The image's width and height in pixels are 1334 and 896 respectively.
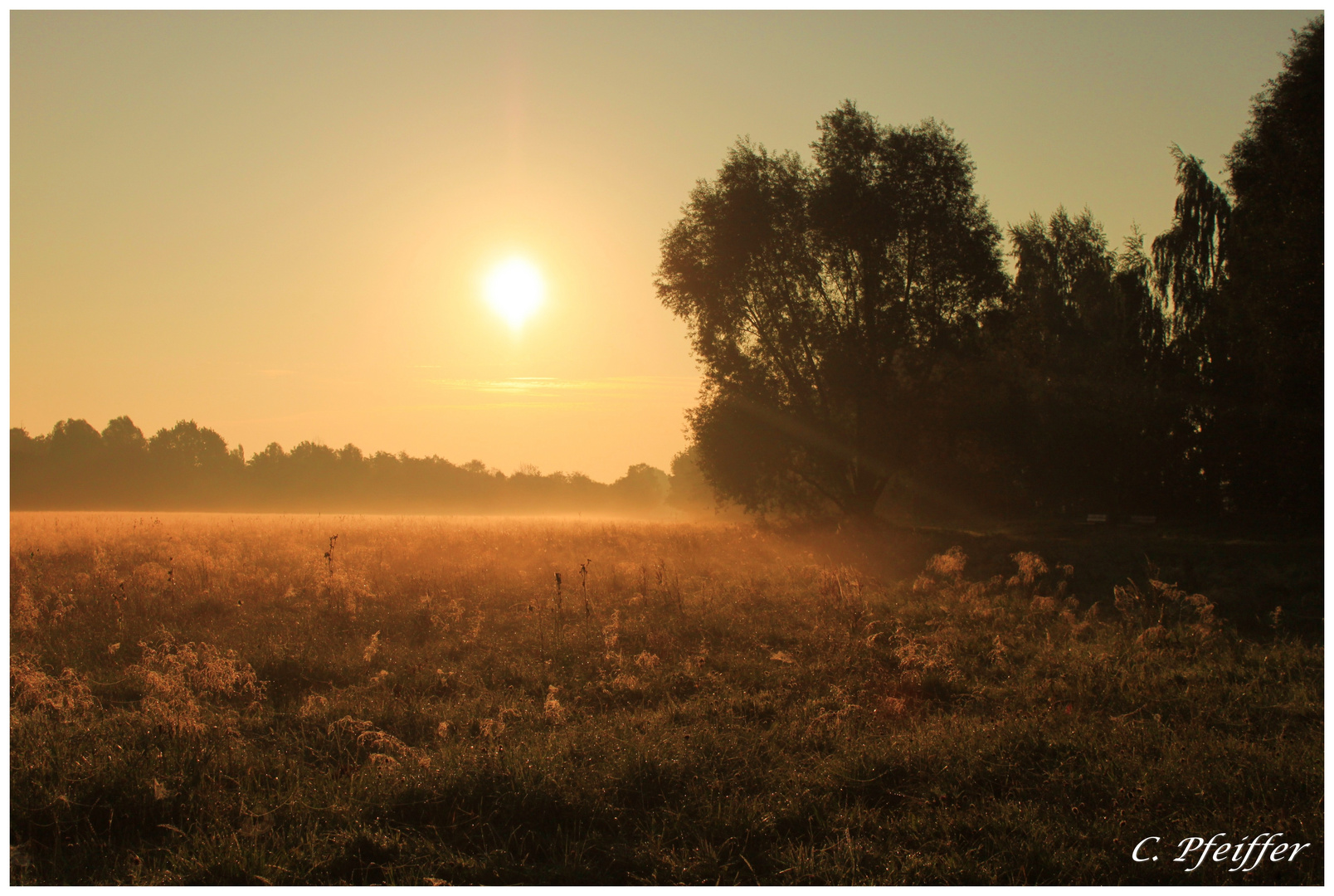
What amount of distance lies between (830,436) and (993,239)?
25.4 ft

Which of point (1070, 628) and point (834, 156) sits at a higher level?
point (834, 156)

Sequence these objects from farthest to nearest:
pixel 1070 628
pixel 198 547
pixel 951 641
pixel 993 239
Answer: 1. pixel 993 239
2. pixel 198 547
3. pixel 1070 628
4. pixel 951 641

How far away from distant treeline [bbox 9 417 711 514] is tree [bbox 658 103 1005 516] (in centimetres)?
2793

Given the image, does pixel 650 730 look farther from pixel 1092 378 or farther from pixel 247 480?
pixel 247 480

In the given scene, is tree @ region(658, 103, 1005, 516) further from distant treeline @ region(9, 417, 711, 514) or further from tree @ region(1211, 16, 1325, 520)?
distant treeline @ region(9, 417, 711, 514)

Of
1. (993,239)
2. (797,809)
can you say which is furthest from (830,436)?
(797,809)

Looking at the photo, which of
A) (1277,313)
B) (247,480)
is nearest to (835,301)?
(1277,313)

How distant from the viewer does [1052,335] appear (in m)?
29.0

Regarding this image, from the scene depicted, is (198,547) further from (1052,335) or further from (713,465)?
(1052,335)

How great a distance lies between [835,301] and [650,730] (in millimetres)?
19241

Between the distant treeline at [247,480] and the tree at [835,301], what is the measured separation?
27.9m

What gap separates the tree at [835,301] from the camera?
21.7m

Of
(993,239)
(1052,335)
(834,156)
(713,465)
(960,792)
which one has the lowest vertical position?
(960,792)
